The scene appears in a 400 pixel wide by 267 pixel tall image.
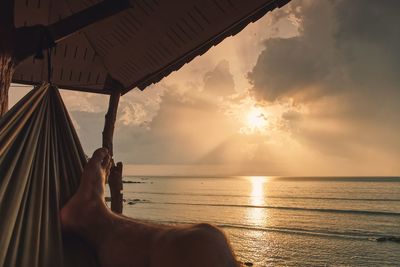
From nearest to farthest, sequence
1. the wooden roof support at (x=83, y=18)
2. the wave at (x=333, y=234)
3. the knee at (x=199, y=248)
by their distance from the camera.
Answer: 1. the knee at (x=199, y=248)
2. the wooden roof support at (x=83, y=18)
3. the wave at (x=333, y=234)

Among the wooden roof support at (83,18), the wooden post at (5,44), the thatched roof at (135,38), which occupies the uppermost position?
the thatched roof at (135,38)

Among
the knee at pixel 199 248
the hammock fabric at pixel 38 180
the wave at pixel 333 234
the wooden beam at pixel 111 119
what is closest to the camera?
the knee at pixel 199 248

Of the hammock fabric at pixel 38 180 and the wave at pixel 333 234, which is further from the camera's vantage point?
the wave at pixel 333 234

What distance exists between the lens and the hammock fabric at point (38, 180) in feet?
4.09

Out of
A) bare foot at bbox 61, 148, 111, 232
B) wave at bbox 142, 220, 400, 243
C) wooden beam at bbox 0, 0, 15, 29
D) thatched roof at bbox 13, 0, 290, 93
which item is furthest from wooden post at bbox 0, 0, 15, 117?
wave at bbox 142, 220, 400, 243

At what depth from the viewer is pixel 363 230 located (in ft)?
61.0

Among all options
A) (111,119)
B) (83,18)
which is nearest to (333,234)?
(111,119)

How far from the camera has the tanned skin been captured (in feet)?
2.40

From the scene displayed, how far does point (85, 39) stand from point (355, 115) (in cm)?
5520

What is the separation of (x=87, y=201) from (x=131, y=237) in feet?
1.41

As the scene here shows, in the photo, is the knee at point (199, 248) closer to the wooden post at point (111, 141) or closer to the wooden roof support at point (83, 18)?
the wooden roof support at point (83, 18)

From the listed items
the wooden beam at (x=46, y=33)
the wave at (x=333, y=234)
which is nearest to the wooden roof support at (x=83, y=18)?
the wooden beam at (x=46, y=33)

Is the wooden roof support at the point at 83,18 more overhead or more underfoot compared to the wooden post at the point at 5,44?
more overhead

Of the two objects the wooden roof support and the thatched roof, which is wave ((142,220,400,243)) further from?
the wooden roof support
